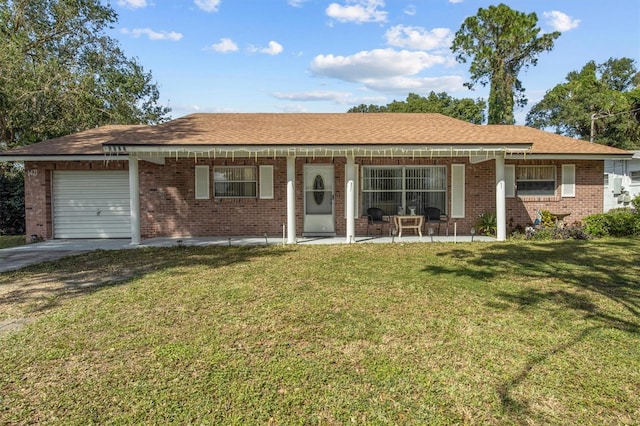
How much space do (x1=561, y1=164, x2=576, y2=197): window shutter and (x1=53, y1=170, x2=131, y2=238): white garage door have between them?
14508 mm

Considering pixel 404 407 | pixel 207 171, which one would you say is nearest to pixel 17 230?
pixel 207 171

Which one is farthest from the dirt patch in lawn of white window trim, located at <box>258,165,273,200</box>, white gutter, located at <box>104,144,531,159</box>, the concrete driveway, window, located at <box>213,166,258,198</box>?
white window trim, located at <box>258,165,273,200</box>

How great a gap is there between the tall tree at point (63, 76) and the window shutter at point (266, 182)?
11.7 m

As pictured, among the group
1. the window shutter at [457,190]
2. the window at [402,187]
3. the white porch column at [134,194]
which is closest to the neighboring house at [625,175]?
the window shutter at [457,190]

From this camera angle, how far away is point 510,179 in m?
12.8

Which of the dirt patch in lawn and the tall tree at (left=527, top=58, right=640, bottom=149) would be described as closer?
the dirt patch in lawn

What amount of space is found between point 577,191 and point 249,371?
13446mm

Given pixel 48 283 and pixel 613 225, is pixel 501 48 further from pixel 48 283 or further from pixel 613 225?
pixel 48 283

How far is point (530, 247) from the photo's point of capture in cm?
994

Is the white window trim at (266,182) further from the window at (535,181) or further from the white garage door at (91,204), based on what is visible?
the window at (535,181)

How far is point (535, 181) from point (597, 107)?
29602 mm

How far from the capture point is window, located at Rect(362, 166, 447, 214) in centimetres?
1270

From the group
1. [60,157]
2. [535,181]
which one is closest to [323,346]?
[60,157]

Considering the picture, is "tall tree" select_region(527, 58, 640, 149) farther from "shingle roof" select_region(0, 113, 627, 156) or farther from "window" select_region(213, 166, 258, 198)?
"window" select_region(213, 166, 258, 198)
